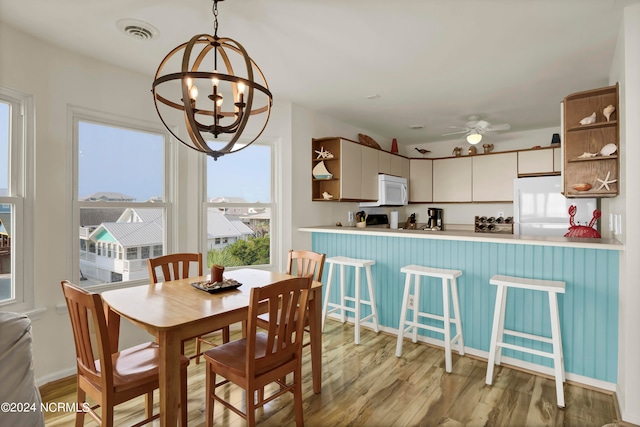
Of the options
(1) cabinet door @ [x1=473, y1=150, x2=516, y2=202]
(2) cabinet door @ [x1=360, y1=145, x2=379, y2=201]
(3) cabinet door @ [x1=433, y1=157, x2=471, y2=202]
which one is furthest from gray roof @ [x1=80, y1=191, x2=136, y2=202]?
(1) cabinet door @ [x1=473, y1=150, x2=516, y2=202]

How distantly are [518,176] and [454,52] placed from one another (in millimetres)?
2898

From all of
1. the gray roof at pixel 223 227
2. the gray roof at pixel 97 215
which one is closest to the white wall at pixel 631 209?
the gray roof at pixel 223 227

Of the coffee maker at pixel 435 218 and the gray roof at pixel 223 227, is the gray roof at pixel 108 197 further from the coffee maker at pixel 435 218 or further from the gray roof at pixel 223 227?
the coffee maker at pixel 435 218

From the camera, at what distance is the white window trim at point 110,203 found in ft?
8.52

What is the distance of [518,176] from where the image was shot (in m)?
4.77

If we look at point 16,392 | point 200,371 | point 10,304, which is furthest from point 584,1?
point 10,304

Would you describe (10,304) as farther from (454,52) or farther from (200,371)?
(454,52)

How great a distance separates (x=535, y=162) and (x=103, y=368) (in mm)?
5168

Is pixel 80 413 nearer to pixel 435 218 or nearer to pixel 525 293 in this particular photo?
pixel 525 293

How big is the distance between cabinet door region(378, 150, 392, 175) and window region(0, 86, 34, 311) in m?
3.78

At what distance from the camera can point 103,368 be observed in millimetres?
1522

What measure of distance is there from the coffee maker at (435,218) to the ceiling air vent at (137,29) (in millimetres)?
4680

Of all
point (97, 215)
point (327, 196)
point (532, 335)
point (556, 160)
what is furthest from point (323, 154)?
point (556, 160)

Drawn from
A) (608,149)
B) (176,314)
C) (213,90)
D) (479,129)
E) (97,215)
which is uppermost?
(479,129)
